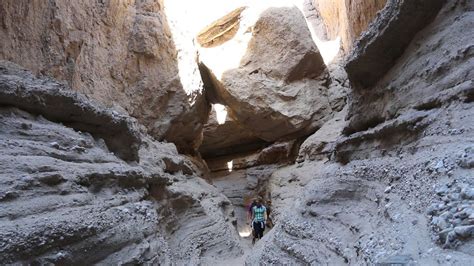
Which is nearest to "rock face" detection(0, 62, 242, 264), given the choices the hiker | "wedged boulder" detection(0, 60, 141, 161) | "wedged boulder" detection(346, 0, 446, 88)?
"wedged boulder" detection(0, 60, 141, 161)

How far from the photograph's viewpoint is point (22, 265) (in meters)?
3.27

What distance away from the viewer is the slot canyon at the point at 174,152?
11.7ft

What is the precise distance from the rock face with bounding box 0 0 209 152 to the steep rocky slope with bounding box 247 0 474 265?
5.39 m

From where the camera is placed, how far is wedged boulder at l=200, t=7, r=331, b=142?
605 inches

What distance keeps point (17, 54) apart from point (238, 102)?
9989 mm

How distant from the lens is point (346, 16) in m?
14.5

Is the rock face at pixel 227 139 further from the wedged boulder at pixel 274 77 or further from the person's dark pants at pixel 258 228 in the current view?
the person's dark pants at pixel 258 228

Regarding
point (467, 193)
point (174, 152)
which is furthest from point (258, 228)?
point (467, 193)

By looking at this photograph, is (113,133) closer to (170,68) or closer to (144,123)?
(144,123)

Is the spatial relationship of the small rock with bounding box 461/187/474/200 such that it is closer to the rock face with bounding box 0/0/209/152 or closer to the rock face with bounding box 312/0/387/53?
the rock face with bounding box 0/0/209/152

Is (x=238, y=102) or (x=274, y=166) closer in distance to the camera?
(x=238, y=102)

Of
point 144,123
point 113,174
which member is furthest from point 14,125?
point 144,123

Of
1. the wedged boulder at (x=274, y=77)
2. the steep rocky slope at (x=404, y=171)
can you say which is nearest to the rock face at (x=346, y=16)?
the wedged boulder at (x=274, y=77)

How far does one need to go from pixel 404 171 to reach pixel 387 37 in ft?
8.00
